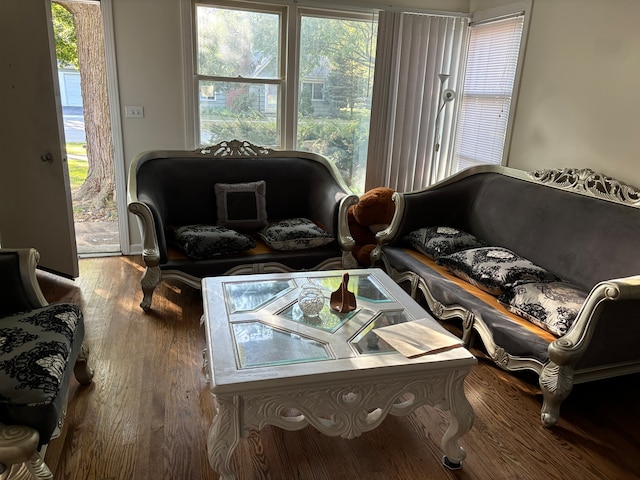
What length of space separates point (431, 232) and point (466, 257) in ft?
1.47

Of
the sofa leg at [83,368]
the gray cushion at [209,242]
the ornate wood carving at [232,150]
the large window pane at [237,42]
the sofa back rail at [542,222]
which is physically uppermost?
the large window pane at [237,42]

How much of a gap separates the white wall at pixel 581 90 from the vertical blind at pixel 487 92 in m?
0.19

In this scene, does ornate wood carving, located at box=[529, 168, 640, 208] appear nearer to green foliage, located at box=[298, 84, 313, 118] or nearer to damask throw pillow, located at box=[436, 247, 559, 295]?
damask throw pillow, located at box=[436, 247, 559, 295]

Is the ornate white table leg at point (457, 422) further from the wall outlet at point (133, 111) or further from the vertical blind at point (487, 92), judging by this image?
the wall outlet at point (133, 111)

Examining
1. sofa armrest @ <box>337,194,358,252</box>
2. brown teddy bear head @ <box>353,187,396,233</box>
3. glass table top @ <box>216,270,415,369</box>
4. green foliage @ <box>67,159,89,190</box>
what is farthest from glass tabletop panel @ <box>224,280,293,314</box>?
green foliage @ <box>67,159,89,190</box>

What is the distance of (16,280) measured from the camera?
1917 millimetres

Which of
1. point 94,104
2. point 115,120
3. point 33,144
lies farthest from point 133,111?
point 94,104

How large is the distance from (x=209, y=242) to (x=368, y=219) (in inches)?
50.1

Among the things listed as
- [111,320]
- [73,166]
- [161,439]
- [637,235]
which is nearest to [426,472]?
[161,439]

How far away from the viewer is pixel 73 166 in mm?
5656

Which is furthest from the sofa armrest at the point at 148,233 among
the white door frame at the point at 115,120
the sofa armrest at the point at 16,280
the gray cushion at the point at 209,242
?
the white door frame at the point at 115,120

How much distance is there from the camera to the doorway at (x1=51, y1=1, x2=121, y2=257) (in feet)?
15.9

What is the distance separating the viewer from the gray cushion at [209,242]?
297 centimetres

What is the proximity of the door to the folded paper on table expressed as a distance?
2.48 meters
